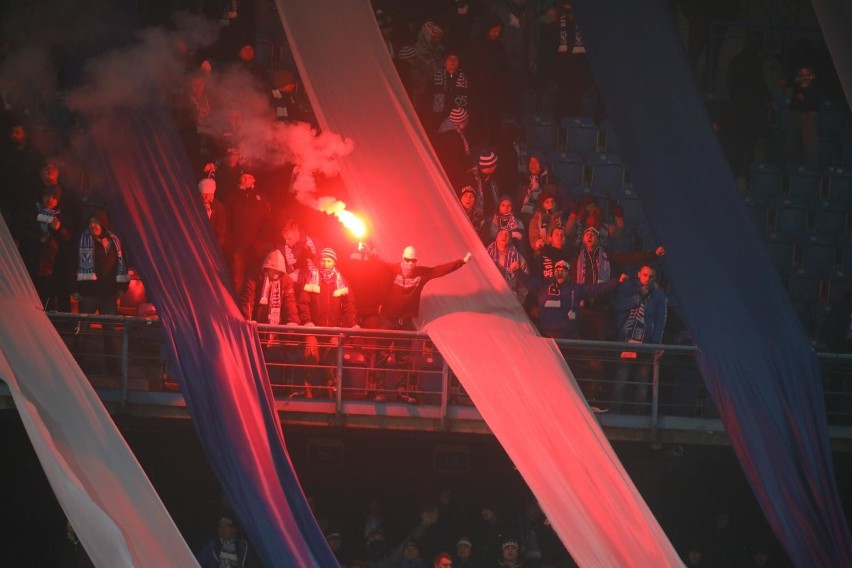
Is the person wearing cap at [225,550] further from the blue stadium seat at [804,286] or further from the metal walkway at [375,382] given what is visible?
the blue stadium seat at [804,286]

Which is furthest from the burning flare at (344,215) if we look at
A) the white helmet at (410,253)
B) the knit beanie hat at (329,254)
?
the white helmet at (410,253)

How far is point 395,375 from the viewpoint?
34.7 ft

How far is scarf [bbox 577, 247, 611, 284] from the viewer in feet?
34.3

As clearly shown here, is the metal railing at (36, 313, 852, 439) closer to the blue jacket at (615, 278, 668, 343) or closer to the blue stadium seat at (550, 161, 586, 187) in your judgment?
the blue jacket at (615, 278, 668, 343)

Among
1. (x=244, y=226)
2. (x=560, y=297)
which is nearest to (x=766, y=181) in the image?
(x=560, y=297)

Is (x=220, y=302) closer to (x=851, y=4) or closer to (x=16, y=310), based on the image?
(x=16, y=310)

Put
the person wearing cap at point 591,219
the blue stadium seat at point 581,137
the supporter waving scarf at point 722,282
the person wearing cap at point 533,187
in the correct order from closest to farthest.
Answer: the supporter waving scarf at point 722,282 → the person wearing cap at point 591,219 → the person wearing cap at point 533,187 → the blue stadium seat at point 581,137

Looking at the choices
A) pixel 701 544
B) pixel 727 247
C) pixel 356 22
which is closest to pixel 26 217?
pixel 356 22

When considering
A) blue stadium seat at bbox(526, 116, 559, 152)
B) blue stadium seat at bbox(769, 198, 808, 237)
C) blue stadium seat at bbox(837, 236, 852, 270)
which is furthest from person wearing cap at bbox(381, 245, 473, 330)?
blue stadium seat at bbox(837, 236, 852, 270)

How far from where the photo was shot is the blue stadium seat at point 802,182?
12.4 m

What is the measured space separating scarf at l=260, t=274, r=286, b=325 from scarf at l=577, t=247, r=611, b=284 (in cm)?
208

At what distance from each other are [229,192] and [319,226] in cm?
67

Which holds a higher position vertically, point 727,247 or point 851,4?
point 851,4

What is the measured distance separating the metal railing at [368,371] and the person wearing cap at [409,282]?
153 millimetres
